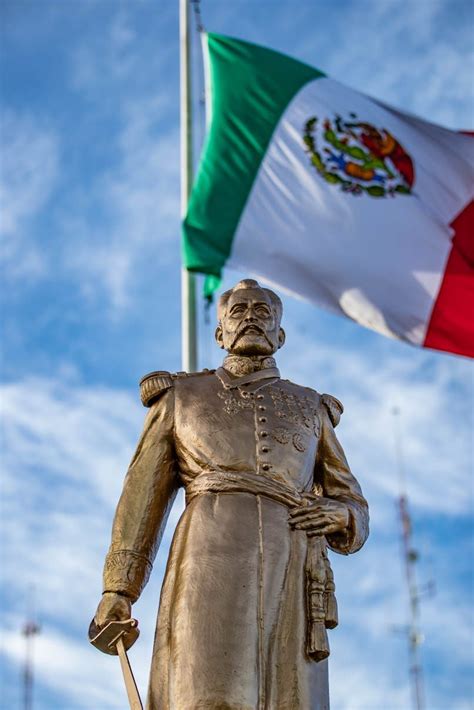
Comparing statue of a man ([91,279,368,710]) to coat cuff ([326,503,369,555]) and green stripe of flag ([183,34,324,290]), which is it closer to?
coat cuff ([326,503,369,555])

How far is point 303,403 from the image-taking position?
8.95 m

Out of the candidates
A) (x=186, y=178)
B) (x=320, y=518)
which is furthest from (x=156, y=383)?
(x=186, y=178)

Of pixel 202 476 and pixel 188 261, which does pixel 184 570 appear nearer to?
pixel 202 476

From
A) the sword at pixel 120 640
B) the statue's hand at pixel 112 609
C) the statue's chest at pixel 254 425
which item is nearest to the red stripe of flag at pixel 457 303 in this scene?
the statue's chest at pixel 254 425

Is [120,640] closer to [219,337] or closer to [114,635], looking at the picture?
[114,635]

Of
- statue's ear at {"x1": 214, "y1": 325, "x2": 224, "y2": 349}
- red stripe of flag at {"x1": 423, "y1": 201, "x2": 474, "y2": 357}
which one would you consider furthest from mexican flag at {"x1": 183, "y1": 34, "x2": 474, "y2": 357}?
statue's ear at {"x1": 214, "y1": 325, "x2": 224, "y2": 349}

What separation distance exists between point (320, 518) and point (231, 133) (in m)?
13.2

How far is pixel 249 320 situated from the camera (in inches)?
358

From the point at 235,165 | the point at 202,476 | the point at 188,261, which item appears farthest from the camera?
the point at 235,165

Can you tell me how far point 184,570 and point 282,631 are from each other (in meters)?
0.66

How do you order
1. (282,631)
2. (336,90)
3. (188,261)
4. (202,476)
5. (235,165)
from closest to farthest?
1. (282,631)
2. (202,476)
3. (188,261)
4. (235,165)
5. (336,90)

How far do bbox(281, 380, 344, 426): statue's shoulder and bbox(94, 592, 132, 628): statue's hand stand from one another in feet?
5.82

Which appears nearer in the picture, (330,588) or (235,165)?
(330,588)

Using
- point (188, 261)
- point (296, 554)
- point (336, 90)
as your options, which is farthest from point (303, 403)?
point (336, 90)
